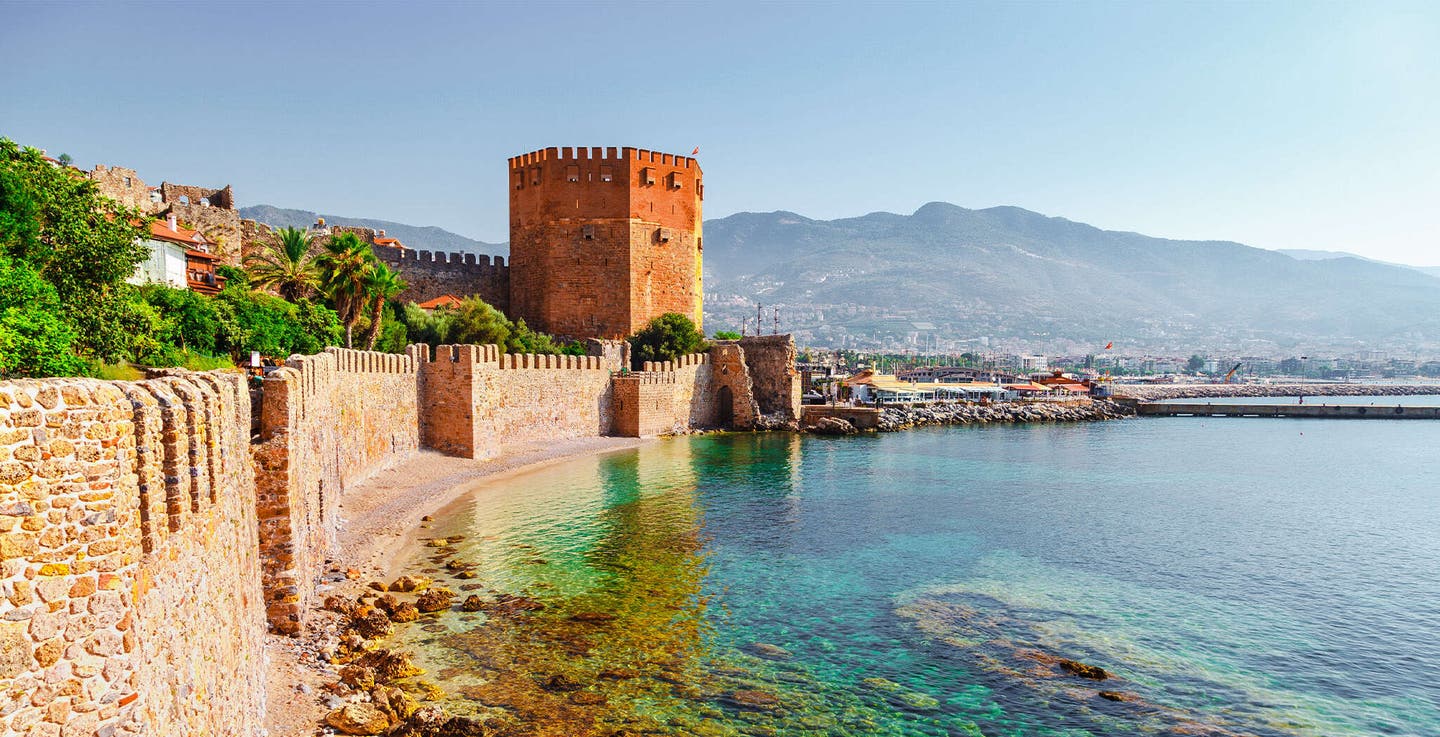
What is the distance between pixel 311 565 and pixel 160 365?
7532 mm

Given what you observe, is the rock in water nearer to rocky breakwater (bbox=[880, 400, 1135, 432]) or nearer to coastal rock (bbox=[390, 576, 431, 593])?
coastal rock (bbox=[390, 576, 431, 593])

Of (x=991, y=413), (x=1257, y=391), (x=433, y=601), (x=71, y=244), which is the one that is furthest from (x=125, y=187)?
(x=1257, y=391)

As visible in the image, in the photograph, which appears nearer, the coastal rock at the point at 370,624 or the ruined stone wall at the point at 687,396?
the coastal rock at the point at 370,624

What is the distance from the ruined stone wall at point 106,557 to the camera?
313 cm

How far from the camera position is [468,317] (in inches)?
1141

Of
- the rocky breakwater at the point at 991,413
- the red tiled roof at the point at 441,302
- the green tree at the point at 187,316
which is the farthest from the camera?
the rocky breakwater at the point at 991,413

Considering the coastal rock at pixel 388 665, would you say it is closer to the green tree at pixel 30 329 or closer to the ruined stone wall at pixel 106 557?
the ruined stone wall at pixel 106 557

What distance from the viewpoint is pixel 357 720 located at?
7.10m

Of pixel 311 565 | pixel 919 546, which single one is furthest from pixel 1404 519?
pixel 311 565

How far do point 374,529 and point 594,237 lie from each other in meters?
21.9

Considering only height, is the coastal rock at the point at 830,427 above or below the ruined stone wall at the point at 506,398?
below

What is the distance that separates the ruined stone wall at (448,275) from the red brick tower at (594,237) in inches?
55.8

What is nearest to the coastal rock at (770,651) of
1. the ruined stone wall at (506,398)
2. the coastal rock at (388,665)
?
the coastal rock at (388,665)

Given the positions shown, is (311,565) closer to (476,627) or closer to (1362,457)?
(476,627)
